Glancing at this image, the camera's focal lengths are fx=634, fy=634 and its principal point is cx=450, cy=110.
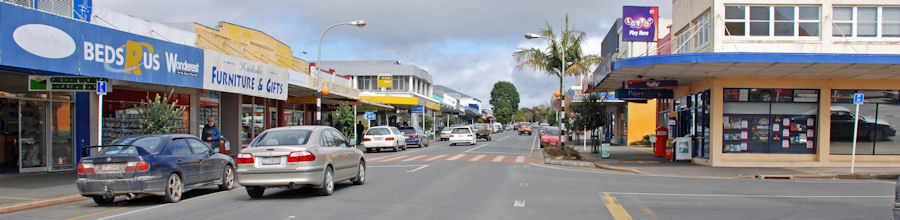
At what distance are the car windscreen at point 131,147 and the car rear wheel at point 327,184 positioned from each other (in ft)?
10.1

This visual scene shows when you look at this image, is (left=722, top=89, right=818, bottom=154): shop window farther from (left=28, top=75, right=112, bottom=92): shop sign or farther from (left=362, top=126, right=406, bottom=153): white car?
(left=28, top=75, right=112, bottom=92): shop sign

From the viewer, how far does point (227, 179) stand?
550 inches

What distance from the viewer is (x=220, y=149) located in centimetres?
2084

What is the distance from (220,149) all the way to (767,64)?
16.9 m

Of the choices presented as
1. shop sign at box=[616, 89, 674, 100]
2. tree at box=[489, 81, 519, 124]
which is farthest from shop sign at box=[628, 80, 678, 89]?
tree at box=[489, 81, 519, 124]

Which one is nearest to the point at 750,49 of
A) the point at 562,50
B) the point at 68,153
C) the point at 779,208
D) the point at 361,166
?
Result: the point at 562,50

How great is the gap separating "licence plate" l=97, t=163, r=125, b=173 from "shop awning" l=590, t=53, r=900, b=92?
14.1m

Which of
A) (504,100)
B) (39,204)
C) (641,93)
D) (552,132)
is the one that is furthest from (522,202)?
(504,100)

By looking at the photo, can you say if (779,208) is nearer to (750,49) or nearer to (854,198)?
(854,198)

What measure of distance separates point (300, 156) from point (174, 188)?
98.9 inches

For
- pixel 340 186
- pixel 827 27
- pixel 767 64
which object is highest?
pixel 827 27

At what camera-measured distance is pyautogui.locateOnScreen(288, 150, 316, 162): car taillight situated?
36.9 feet

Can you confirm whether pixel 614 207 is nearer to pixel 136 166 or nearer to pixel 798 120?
pixel 136 166

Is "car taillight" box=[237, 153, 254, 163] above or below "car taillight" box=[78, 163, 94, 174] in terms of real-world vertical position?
above
